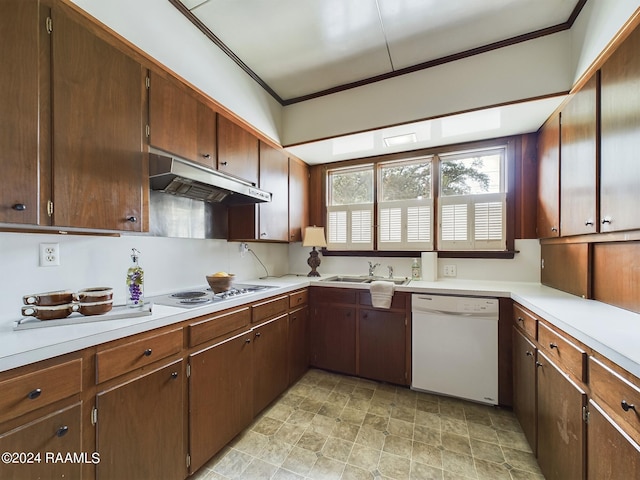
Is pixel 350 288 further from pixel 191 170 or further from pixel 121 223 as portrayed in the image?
pixel 121 223

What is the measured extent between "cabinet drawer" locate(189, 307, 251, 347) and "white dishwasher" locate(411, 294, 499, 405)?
140 centimetres

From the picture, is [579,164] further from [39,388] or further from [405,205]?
[39,388]

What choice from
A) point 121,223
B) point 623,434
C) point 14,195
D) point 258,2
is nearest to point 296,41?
point 258,2

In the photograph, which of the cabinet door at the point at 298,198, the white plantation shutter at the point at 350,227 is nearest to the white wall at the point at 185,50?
the cabinet door at the point at 298,198

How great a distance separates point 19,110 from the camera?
1004 mm

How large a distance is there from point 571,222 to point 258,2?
95.7 inches

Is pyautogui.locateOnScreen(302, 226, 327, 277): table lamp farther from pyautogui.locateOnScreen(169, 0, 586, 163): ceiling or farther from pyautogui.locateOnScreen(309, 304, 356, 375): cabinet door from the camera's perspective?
pyautogui.locateOnScreen(169, 0, 586, 163): ceiling

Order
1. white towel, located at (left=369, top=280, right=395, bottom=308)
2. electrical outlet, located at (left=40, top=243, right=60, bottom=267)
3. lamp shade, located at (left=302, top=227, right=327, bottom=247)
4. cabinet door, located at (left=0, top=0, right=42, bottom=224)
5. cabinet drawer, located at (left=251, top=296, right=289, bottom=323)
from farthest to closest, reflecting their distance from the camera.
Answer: lamp shade, located at (left=302, top=227, right=327, bottom=247) < white towel, located at (left=369, top=280, right=395, bottom=308) < cabinet drawer, located at (left=251, top=296, right=289, bottom=323) < electrical outlet, located at (left=40, top=243, right=60, bottom=267) < cabinet door, located at (left=0, top=0, right=42, bottom=224)

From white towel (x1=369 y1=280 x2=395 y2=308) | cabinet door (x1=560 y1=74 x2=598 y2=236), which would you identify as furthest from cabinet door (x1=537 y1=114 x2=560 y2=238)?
white towel (x1=369 y1=280 x2=395 y2=308)

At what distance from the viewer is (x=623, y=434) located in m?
0.82

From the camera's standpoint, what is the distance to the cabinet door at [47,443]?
2.61 feet

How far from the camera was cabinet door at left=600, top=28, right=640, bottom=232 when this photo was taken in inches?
45.3

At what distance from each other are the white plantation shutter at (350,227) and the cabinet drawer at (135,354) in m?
2.10

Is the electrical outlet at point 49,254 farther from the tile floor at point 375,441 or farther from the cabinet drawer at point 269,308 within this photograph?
the tile floor at point 375,441
